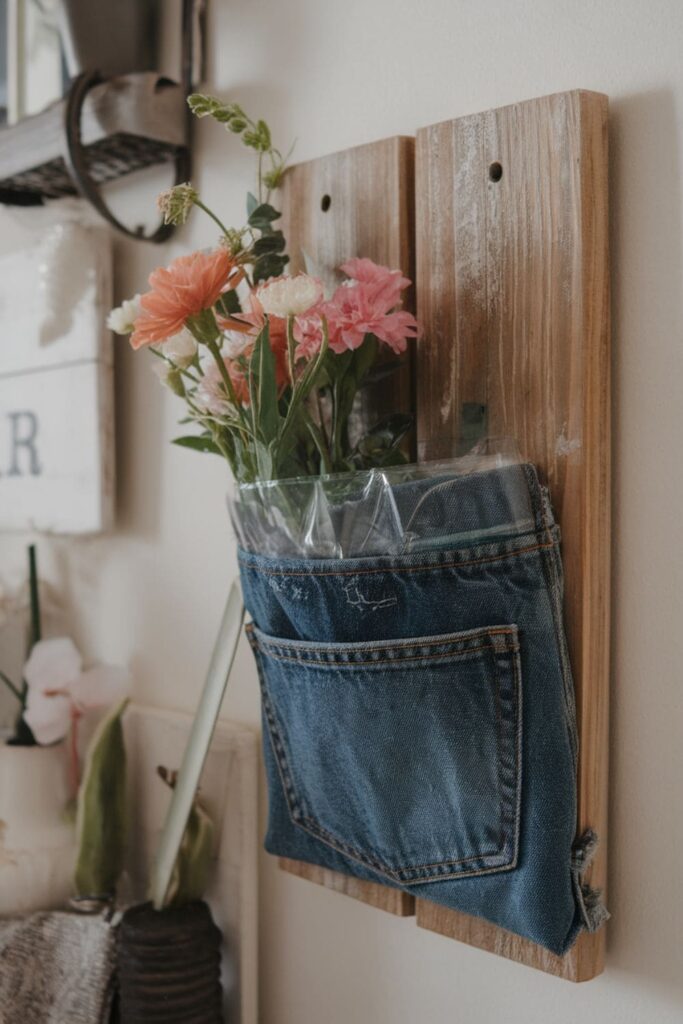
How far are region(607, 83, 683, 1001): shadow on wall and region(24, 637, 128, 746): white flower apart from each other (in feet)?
2.04

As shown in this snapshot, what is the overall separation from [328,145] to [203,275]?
0.97 feet

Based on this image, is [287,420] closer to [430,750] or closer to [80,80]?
[430,750]

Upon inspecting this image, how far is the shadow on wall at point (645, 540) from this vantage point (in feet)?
2.32

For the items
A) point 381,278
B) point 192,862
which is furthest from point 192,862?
point 381,278

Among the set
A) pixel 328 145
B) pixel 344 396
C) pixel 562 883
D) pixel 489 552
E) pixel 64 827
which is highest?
pixel 328 145

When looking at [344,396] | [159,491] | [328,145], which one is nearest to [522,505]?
[344,396]

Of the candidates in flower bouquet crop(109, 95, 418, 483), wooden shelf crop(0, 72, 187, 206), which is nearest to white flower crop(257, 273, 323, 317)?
flower bouquet crop(109, 95, 418, 483)

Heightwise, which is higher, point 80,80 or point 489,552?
point 80,80

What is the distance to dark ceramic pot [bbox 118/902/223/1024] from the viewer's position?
3.21 ft

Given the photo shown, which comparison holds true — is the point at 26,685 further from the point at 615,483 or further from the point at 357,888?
the point at 615,483

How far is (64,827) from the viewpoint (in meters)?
1.16

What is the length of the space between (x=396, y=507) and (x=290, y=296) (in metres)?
0.16

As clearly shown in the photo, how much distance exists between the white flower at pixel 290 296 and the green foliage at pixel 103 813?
579mm

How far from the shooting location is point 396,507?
71 centimetres
